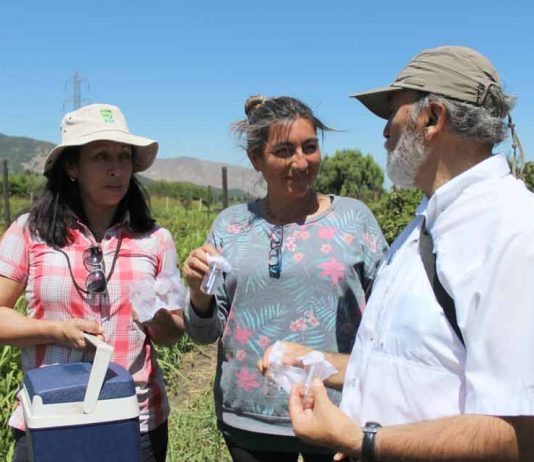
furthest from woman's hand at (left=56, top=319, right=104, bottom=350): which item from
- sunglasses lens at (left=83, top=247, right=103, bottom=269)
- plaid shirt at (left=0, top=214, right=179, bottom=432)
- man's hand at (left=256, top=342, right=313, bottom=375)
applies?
man's hand at (left=256, top=342, right=313, bottom=375)

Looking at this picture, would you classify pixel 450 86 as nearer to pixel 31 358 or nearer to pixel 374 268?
pixel 374 268

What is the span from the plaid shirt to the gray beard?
3.03 feet

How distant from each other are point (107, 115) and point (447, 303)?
1.40m

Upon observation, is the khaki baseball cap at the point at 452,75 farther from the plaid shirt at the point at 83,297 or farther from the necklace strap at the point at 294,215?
the plaid shirt at the point at 83,297

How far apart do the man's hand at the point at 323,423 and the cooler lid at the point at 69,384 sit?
0.48 meters

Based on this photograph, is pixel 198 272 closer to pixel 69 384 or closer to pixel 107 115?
pixel 69 384

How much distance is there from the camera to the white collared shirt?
3.55 feet

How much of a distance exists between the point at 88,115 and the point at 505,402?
5.27ft

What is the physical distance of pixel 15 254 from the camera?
6.57ft

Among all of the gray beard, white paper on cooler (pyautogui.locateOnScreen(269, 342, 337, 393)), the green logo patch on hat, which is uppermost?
the green logo patch on hat

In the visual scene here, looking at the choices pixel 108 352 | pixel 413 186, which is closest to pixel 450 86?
pixel 413 186

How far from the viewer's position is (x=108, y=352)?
5.04ft

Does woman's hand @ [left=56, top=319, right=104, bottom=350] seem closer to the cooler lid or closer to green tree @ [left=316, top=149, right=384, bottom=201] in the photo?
the cooler lid

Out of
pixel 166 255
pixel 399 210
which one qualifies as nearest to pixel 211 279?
pixel 166 255
